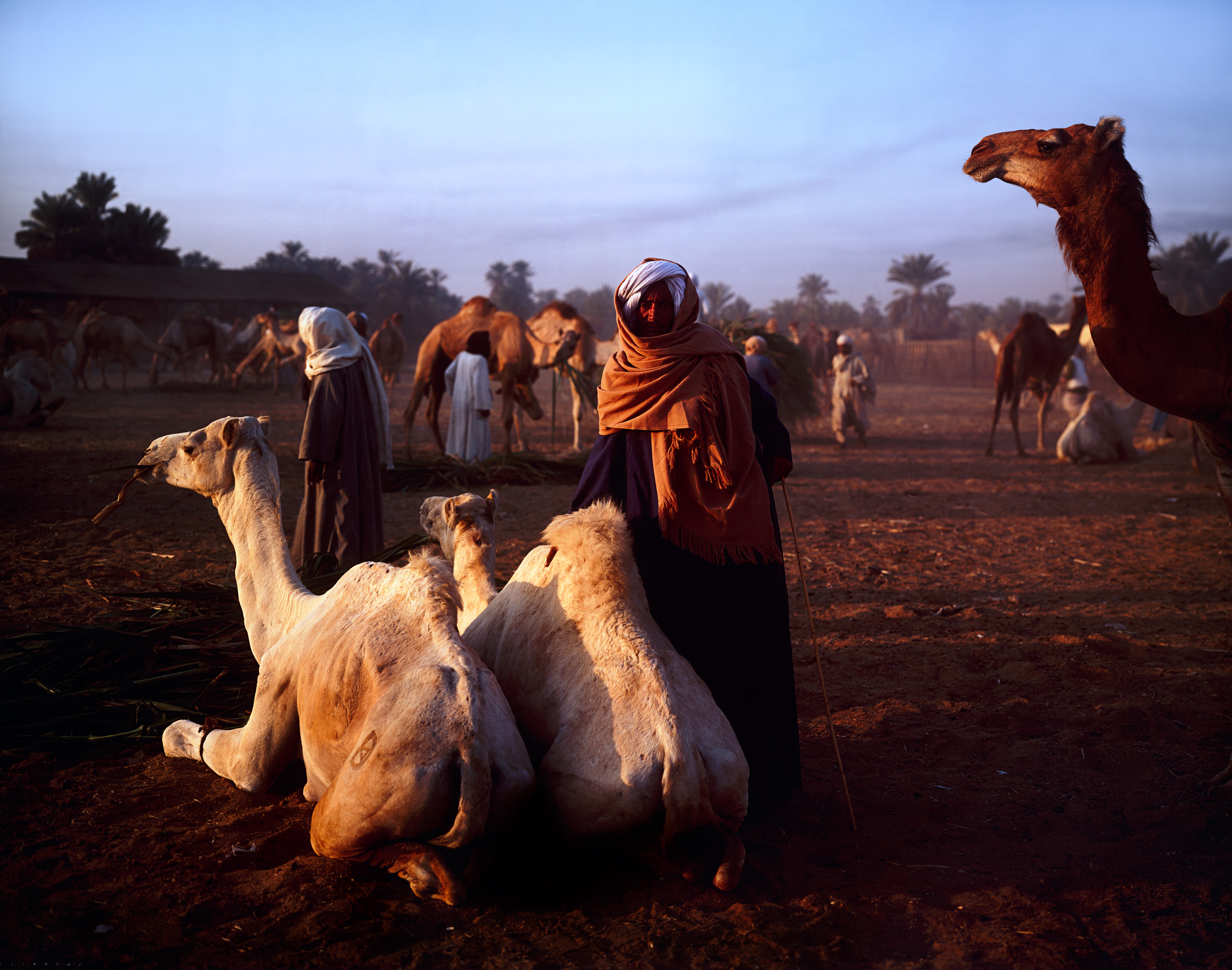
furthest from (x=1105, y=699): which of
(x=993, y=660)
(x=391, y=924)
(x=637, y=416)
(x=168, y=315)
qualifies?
(x=168, y=315)

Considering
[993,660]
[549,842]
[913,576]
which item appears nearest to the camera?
[549,842]

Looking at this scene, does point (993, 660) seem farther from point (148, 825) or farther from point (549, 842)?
point (148, 825)

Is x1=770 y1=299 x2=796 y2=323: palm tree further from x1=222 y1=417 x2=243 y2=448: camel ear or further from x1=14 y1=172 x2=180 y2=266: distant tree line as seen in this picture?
x1=222 y1=417 x2=243 y2=448: camel ear

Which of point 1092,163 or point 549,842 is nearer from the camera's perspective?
point 549,842

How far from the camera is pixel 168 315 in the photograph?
3353cm

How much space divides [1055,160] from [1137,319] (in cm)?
78

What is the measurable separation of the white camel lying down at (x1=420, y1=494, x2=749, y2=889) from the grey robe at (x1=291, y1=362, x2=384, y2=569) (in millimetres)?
3251

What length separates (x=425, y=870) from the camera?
239 cm

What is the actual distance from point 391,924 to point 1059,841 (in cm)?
232

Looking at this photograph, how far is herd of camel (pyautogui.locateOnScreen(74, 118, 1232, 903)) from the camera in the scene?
92.2 inches

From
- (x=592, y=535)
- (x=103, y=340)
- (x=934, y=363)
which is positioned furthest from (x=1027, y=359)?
(x=934, y=363)

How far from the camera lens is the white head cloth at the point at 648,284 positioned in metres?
3.09

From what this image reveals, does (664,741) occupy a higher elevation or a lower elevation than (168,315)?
lower

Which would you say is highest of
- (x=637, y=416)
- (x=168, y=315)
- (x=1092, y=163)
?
(x=168, y=315)
